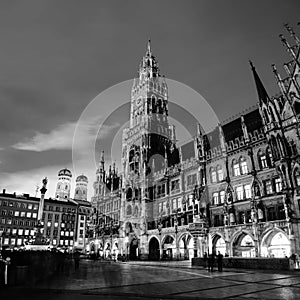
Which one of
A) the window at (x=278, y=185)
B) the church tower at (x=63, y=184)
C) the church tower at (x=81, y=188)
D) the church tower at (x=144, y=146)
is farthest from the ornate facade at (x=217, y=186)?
the church tower at (x=81, y=188)

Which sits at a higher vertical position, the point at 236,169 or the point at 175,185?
the point at 236,169

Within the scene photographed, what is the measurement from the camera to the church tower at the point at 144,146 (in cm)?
5784

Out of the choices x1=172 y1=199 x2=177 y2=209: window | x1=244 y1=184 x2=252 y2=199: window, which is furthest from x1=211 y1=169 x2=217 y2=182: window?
x1=172 y1=199 x2=177 y2=209: window

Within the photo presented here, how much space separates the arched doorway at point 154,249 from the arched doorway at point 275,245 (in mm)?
23876

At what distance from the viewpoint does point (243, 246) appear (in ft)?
123

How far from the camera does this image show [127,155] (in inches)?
2660

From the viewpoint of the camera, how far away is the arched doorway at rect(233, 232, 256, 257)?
36.6 metres

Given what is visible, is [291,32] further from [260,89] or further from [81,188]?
[81,188]

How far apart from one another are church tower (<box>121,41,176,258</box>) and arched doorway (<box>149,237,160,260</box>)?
138 centimetres

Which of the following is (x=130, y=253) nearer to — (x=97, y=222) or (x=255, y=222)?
(x=97, y=222)

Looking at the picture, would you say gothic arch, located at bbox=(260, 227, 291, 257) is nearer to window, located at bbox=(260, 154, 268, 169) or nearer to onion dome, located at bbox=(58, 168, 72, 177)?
window, located at bbox=(260, 154, 268, 169)

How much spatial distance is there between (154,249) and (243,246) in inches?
857

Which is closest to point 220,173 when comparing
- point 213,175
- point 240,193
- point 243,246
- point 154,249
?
point 213,175

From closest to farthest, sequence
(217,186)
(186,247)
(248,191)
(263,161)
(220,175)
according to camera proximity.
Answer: (263,161)
(248,191)
(217,186)
(220,175)
(186,247)
